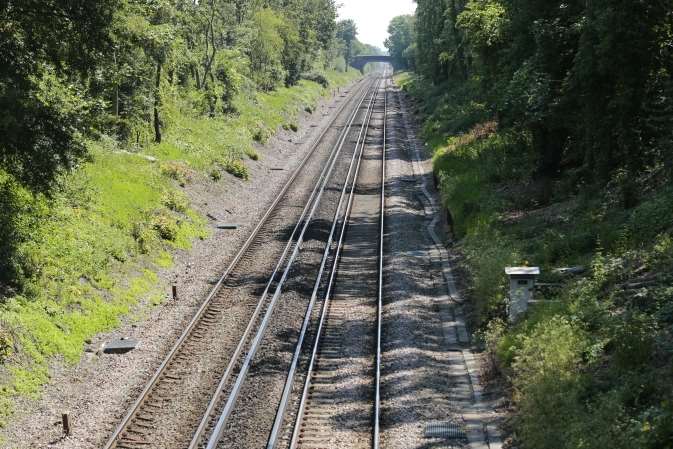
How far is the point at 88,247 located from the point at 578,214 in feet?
47.1

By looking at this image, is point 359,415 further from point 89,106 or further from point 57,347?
point 89,106

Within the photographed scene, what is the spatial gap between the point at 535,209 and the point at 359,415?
13947mm

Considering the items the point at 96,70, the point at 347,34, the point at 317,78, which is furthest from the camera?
the point at 347,34

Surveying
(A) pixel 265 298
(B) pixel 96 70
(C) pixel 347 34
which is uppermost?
(C) pixel 347 34

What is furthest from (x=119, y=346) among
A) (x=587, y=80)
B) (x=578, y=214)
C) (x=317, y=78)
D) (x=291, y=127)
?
(x=317, y=78)

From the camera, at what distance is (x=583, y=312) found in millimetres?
14805

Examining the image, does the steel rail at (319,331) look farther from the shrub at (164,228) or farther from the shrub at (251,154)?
the shrub at (251,154)

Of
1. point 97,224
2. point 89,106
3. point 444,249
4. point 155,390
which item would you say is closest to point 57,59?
point 89,106

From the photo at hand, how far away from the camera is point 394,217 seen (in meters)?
30.8

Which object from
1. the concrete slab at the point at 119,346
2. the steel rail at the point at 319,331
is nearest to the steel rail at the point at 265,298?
the steel rail at the point at 319,331

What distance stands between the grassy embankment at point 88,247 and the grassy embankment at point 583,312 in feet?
31.5

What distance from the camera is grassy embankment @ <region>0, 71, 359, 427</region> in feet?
54.2

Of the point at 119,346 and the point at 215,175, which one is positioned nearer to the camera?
the point at 119,346

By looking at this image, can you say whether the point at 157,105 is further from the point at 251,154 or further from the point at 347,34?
the point at 347,34
